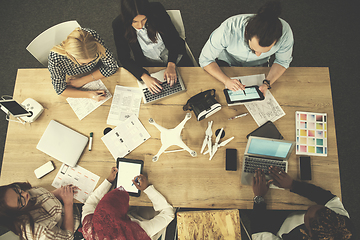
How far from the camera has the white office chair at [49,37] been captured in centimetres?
150

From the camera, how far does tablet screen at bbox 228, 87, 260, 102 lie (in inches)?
53.6

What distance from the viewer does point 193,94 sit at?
57.3 inches

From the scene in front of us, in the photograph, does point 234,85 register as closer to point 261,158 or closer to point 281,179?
point 261,158

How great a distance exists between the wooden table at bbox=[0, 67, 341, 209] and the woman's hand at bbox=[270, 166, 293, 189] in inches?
2.4

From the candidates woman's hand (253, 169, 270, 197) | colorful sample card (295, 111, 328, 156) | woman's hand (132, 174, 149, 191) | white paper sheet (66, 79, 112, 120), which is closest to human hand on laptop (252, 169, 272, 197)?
woman's hand (253, 169, 270, 197)

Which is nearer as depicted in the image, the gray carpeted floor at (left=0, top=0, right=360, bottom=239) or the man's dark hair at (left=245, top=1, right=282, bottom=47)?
the man's dark hair at (left=245, top=1, right=282, bottom=47)

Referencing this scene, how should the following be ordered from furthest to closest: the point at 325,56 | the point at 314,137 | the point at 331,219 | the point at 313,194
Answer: the point at 325,56, the point at 314,137, the point at 313,194, the point at 331,219

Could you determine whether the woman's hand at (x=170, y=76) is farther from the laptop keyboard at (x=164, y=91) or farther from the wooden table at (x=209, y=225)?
the wooden table at (x=209, y=225)

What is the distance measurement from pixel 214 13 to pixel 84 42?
1.79 meters

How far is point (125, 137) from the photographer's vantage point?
1.39 metres

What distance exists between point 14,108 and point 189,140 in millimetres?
1155

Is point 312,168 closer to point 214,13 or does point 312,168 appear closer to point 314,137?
point 314,137

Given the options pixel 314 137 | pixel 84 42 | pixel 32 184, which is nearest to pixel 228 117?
pixel 314 137

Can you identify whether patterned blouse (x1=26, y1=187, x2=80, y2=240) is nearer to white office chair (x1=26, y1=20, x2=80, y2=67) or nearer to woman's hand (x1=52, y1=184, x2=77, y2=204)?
woman's hand (x1=52, y1=184, x2=77, y2=204)
